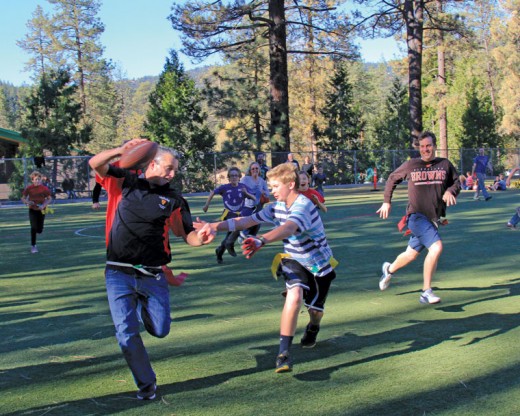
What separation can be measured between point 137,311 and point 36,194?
8.79m

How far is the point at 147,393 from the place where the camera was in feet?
14.5

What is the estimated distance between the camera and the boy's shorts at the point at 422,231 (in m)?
7.40

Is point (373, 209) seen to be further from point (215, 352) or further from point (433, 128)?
point (433, 128)

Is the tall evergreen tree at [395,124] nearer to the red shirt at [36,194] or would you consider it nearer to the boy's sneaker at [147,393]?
→ the red shirt at [36,194]

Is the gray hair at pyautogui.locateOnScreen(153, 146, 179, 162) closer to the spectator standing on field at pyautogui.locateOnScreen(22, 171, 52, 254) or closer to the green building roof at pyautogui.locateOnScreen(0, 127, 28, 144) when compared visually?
the spectator standing on field at pyautogui.locateOnScreen(22, 171, 52, 254)

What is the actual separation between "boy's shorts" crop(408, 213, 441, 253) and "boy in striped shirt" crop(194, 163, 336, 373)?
2377 millimetres

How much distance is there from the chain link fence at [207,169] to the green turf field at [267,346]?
2243cm

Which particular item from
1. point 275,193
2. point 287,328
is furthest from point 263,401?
point 275,193

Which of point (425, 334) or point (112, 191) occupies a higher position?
point (112, 191)

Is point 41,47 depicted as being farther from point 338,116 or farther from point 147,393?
point 147,393

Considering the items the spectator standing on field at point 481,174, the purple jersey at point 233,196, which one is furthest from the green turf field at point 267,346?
the spectator standing on field at point 481,174

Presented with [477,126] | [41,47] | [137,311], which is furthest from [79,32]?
[137,311]

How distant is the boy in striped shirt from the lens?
16.3 feet

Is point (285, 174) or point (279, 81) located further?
point (279, 81)
